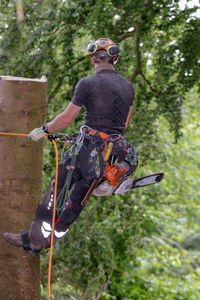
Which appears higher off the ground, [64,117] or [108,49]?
[108,49]

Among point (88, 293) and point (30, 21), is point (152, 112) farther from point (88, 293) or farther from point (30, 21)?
point (88, 293)

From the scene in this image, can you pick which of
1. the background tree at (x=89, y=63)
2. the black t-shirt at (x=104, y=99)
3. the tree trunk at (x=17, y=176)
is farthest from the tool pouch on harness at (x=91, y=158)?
the background tree at (x=89, y=63)

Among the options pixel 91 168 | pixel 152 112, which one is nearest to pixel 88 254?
pixel 152 112

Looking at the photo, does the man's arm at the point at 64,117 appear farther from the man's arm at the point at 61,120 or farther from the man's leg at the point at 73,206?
the man's leg at the point at 73,206

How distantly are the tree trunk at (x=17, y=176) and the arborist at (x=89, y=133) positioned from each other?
0.12 m

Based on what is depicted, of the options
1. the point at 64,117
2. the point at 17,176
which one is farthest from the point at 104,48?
the point at 17,176

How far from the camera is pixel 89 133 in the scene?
2957 millimetres

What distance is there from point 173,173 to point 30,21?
19.8ft

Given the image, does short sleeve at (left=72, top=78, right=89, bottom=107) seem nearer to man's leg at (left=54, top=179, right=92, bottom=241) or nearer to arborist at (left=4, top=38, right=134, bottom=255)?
arborist at (left=4, top=38, right=134, bottom=255)

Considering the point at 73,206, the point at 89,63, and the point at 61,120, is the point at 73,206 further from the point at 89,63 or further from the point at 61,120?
the point at 89,63

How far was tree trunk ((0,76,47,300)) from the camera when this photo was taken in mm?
3133

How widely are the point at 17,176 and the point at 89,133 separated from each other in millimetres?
714

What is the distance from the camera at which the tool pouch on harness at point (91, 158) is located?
292 centimetres

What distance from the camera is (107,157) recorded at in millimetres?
3062
